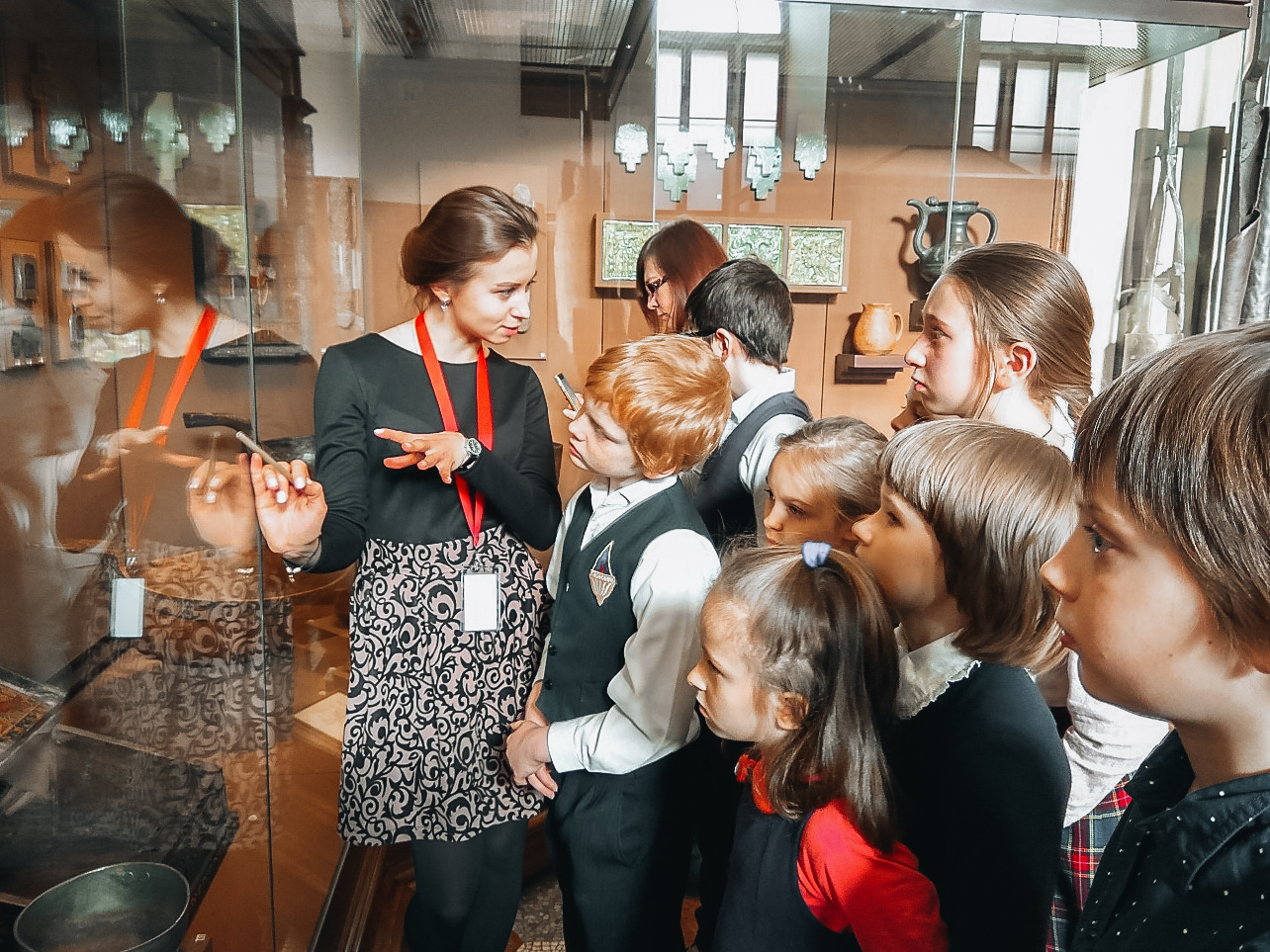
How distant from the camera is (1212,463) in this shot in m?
0.53

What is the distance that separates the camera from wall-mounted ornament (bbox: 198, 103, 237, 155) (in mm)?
1395

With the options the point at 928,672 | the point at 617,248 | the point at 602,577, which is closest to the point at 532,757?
the point at 602,577

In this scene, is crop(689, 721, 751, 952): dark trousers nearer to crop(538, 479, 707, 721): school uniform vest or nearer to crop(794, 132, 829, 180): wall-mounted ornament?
crop(538, 479, 707, 721): school uniform vest

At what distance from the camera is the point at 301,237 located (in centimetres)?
215

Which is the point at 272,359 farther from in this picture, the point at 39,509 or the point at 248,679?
the point at 39,509

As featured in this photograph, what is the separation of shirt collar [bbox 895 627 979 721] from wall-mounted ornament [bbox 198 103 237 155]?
4.42 ft

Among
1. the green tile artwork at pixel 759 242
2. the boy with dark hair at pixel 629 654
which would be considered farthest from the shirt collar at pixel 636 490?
the green tile artwork at pixel 759 242

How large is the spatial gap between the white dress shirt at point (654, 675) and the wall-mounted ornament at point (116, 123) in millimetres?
880

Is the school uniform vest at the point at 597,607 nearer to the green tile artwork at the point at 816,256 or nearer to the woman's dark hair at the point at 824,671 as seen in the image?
the woman's dark hair at the point at 824,671

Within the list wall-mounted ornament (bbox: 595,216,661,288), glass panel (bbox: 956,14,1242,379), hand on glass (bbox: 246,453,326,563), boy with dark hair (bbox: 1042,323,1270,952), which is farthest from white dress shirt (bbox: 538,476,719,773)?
glass panel (bbox: 956,14,1242,379)

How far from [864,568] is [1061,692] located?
0.37 metres

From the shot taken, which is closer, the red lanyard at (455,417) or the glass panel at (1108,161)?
the red lanyard at (455,417)

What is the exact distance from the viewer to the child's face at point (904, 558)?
1062 mm

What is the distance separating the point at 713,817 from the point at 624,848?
351 millimetres
